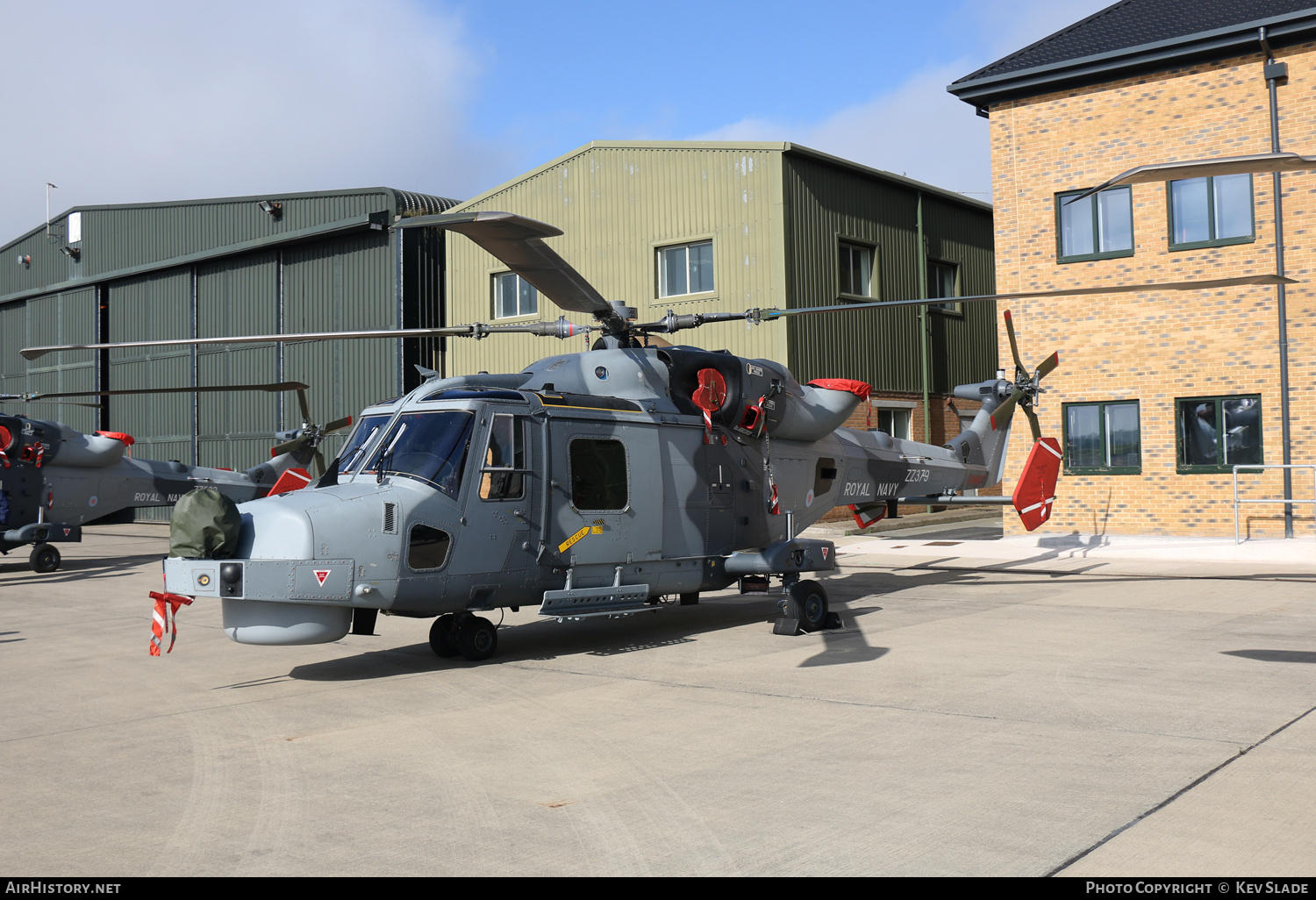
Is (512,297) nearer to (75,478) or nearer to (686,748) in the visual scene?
(75,478)

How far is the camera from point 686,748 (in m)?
6.20

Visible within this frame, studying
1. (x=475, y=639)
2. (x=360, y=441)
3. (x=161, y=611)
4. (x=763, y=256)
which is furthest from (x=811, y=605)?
(x=763, y=256)

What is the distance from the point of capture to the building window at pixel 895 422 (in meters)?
25.6

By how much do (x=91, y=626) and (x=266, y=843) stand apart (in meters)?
8.63

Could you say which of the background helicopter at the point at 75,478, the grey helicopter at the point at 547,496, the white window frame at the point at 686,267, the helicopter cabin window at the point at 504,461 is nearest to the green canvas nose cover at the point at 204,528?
the grey helicopter at the point at 547,496

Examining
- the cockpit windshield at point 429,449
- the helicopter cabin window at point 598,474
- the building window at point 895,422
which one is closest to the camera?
the cockpit windshield at point 429,449

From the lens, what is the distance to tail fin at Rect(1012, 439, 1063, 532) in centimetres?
1407

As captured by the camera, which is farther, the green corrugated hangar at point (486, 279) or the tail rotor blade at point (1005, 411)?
the green corrugated hangar at point (486, 279)

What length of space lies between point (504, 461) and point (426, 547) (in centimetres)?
100

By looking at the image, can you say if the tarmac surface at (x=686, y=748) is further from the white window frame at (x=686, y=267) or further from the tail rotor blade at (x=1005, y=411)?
the white window frame at (x=686, y=267)

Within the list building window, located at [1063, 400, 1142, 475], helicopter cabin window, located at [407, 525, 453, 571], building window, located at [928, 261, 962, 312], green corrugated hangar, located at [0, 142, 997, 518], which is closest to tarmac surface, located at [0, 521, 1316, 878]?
helicopter cabin window, located at [407, 525, 453, 571]

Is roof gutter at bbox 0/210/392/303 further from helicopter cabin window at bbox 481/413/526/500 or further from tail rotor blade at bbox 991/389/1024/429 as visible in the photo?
helicopter cabin window at bbox 481/413/526/500

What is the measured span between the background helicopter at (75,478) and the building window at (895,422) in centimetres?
1265

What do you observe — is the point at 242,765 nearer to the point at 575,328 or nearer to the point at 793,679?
the point at 793,679
